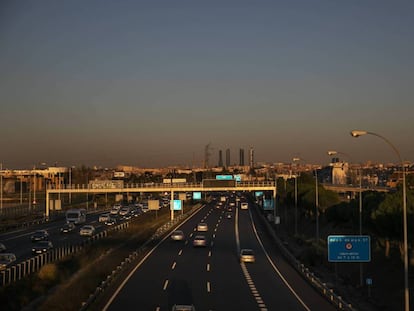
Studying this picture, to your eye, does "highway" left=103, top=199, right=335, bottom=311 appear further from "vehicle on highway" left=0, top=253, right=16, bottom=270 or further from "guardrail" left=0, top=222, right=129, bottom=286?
Result: "vehicle on highway" left=0, top=253, right=16, bottom=270

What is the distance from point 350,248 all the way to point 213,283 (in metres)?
7.60

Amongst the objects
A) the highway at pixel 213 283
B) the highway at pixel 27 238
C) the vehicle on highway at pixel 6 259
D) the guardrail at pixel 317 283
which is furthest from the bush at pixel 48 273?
the guardrail at pixel 317 283

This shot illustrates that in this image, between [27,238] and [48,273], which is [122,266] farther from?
[27,238]

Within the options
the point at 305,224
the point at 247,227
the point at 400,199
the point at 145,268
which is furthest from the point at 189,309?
the point at 305,224

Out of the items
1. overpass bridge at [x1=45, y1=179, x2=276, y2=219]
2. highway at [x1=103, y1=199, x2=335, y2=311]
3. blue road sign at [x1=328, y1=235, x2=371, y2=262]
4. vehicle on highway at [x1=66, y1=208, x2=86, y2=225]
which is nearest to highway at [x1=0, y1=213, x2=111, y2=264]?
vehicle on highway at [x1=66, y1=208, x2=86, y2=225]

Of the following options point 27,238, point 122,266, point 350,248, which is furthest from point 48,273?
point 27,238

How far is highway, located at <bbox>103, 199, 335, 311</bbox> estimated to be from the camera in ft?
89.8

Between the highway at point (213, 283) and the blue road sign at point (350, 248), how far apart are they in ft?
7.36

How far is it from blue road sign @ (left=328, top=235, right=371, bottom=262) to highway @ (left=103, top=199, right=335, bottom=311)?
224 centimetres

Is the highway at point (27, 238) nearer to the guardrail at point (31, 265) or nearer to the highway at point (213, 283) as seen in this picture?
the guardrail at point (31, 265)

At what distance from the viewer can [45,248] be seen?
4788 centimetres

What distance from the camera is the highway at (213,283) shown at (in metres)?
27.4

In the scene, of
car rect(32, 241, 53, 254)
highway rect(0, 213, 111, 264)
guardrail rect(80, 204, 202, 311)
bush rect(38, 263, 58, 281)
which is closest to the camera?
guardrail rect(80, 204, 202, 311)

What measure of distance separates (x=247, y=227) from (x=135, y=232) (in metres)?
18.5
